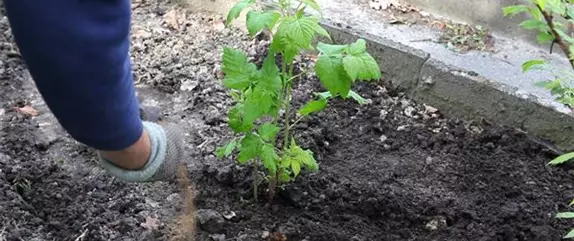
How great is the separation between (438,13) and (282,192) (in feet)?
Result: 5.22

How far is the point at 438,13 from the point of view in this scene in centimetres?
419

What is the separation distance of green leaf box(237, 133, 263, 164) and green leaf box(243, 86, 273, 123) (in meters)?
0.11

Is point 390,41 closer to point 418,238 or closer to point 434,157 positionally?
point 434,157

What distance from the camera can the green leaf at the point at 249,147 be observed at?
9.01ft

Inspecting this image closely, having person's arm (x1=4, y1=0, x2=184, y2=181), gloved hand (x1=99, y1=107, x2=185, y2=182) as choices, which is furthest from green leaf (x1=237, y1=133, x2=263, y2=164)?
person's arm (x1=4, y1=0, x2=184, y2=181)

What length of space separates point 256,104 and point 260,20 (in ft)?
0.90

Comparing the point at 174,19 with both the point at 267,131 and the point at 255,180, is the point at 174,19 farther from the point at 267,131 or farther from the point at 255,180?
the point at 267,131

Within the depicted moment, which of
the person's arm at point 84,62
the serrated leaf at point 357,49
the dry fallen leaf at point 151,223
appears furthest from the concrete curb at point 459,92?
the person's arm at point 84,62

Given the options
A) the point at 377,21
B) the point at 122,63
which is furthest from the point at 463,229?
the point at 122,63

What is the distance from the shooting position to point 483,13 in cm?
405

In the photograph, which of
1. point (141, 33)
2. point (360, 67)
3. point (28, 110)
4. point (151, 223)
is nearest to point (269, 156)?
point (360, 67)

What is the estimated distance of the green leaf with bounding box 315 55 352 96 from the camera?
2646 mm

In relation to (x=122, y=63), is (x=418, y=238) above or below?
below

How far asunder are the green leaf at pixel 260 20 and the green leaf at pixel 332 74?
0.66ft
